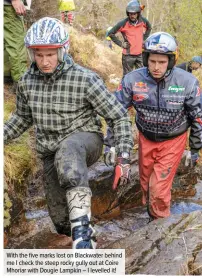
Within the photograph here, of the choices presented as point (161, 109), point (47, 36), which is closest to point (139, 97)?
point (161, 109)

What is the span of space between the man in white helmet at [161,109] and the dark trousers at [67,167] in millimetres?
1025

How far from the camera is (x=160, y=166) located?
442 cm

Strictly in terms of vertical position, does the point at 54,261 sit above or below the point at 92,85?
below

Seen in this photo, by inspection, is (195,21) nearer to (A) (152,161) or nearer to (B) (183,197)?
(B) (183,197)

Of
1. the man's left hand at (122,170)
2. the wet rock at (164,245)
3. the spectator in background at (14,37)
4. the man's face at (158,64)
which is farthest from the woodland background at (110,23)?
the wet rock at (164,245)

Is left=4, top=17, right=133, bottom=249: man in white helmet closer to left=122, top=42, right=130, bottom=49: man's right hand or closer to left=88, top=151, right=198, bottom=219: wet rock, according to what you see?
left=88, top=151, right=198, bottom=219: wet rock

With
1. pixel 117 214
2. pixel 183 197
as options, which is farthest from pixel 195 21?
pixel 117 214

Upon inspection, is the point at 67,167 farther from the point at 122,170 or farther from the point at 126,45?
the point at 126,45

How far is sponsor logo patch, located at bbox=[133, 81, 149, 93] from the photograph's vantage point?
4199mm

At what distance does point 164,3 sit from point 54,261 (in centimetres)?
966

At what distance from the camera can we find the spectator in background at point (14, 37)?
16.1 ft

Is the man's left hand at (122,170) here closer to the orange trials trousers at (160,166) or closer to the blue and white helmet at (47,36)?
the blue and white helmet at (47,36)

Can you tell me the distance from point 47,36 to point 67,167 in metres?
0.98

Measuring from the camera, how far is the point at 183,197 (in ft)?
19.2
